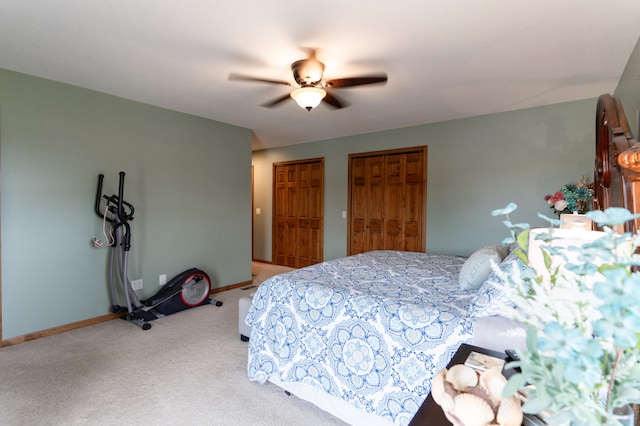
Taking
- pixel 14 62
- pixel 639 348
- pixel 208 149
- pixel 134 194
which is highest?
pixel 14 62

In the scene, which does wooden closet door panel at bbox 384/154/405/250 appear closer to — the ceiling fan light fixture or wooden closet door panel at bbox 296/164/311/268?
wooden closet door panel at bbox 296/164/311/268

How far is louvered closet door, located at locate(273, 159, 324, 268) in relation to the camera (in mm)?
5711

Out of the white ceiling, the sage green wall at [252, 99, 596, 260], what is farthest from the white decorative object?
the sage green wall at [252, 99, 596, 260]

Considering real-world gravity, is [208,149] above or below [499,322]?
above

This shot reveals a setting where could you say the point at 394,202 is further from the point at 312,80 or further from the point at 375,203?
the point at 312,80

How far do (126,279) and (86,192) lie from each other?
1013 mm

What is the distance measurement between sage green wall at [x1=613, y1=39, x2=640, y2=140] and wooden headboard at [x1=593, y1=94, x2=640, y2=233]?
0.99m

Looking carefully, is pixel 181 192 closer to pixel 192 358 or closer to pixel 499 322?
pixel 192 358

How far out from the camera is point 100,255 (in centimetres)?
342

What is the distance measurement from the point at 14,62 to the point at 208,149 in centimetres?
206

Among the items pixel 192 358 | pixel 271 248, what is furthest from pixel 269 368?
pixel 271 248

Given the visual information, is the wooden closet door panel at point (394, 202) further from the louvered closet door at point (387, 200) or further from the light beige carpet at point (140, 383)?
the light beige carpet at point (140, 383)

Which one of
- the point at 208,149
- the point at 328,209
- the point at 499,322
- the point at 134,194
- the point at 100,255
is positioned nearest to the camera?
the point at 499,322

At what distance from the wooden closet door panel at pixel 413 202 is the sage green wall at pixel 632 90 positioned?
225 cm
